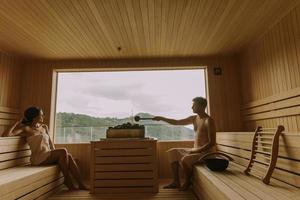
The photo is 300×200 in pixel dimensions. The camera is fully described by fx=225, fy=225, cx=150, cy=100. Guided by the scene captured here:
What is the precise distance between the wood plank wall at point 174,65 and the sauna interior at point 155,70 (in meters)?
0.02

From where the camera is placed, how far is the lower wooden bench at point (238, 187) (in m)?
1.68

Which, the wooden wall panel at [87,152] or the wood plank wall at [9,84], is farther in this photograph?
the wooden wall panel at [87,152]

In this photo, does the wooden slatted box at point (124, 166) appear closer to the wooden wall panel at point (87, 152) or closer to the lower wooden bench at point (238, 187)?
the lower wooden bench at point (238, 187)

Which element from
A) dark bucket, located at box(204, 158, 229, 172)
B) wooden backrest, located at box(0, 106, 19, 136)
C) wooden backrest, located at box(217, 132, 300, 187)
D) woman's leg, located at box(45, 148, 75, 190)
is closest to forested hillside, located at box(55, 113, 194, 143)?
wooden backrest, located at box(0, 106, 19, 136)

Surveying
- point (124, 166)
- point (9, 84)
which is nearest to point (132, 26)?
point (124, 166)

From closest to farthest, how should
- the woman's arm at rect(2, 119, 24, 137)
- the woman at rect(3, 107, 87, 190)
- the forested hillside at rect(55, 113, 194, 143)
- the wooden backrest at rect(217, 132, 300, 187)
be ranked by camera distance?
the wooden backrest at rect(217, 132, 300, 187) → the woman at rect(3, 107, 87, 190) → the woman's arm at rect(2, 119, 24, 137) → the forested hillside at rect(55, 113, 194, 143)

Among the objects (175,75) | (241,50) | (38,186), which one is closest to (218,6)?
(241,50)

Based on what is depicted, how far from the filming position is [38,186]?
2.87m

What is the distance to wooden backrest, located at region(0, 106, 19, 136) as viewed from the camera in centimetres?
414

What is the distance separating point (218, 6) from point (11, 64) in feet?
13.1

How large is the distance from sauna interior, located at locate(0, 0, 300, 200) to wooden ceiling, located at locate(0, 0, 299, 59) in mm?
16

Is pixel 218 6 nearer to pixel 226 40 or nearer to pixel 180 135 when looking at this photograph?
pixel 226 40

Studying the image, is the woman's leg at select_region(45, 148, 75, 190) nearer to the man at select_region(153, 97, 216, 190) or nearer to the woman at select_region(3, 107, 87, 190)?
the woman at select_region(3, 107, 87, 190)

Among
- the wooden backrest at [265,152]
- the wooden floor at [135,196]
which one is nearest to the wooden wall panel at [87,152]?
the wooden floor at [135,196]
